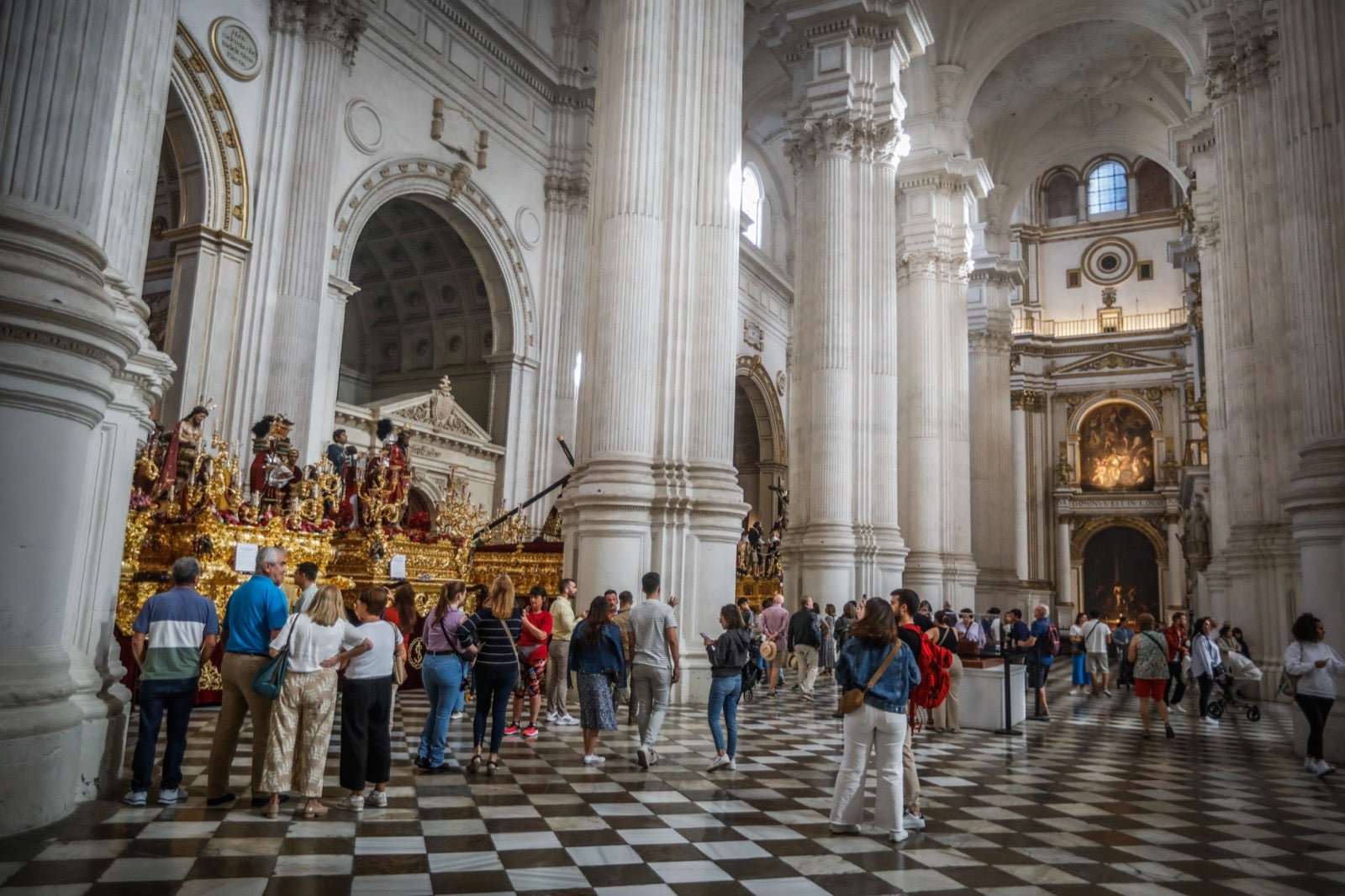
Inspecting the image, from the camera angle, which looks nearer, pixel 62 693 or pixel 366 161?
pixel 62 693

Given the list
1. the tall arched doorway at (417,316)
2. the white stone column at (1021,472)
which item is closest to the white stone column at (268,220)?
the tall arched doorway at (417,316)

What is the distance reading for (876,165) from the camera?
19.4 metres

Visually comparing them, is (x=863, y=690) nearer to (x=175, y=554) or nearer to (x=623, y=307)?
(x=623, y=307)

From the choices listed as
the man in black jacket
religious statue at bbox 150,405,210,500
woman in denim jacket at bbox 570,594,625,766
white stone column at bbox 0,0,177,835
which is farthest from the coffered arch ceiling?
white stone column at bbox 0,0,177,835

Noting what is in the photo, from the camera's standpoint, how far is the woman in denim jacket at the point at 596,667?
729 cm

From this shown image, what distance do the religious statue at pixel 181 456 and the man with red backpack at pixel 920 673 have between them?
7624 mm

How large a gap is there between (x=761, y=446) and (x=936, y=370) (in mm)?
11448

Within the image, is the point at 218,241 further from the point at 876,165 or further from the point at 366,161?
the point at 876,165

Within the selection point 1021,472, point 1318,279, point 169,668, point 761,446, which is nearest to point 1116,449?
point 1021,472

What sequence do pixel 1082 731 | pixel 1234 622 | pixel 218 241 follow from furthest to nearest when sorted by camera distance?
pixel 1234 622
pixel 218 241
pixel 1082 731

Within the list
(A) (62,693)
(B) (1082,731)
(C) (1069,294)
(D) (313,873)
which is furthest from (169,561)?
(C) (1069,294)

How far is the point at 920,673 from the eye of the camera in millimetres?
6043

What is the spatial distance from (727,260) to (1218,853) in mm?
8411

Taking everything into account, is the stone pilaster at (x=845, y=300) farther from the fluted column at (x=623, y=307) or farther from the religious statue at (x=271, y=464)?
the religious statue at (x=271, y=464)
